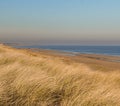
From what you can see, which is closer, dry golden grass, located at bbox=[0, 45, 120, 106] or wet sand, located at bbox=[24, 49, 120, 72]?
dry golden grass, located at bbox=[0, 45, 120, 106]

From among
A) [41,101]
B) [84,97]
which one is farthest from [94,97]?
[41,101]

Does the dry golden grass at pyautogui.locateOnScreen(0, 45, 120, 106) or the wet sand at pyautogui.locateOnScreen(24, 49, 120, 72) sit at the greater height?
the dry golden grass at pyautogui.locateOnScreen(0, 45, 120, 106)

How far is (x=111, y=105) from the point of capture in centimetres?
524

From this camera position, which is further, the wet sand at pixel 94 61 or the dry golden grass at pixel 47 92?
the wet sand at pixel 94 61

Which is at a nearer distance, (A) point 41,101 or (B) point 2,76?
(A) point 41,101

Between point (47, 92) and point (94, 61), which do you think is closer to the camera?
point (47, 92)

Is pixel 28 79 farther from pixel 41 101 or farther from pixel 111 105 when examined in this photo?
pixel 111 105

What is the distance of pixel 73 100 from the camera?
545cm

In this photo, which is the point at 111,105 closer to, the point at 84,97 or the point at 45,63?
the point at 84,97

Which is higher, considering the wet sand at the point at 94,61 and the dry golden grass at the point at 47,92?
the dry golden grass at the point at 47,92

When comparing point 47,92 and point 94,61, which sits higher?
point 47,92

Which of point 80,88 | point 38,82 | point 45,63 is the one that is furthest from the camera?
point 45,63

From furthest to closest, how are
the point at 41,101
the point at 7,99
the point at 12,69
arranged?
the point at 12,69 < the point at 41,101 < the point at 7,99

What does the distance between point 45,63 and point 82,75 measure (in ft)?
7.51
